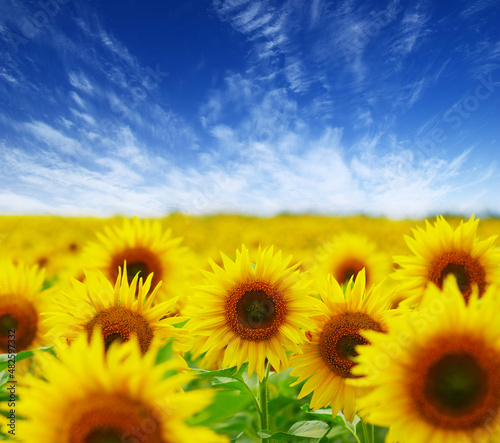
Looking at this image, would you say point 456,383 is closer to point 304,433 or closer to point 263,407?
point 304,433

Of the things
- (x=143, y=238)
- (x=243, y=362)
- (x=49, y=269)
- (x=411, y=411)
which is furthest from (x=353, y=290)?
(x=49, y=269)

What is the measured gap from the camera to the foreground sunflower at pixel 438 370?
160 centimetres

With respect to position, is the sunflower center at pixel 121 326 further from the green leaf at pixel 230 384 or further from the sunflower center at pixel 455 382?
the sunflower center at pixel 455 382

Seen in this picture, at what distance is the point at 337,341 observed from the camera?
100 inches

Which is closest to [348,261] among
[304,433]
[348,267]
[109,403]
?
[348,267]

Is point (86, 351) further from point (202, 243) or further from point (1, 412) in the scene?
point (202, 243)

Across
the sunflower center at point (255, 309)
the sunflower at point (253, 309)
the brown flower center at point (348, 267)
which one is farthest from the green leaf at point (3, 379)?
the brown flower center at point (348, 267)

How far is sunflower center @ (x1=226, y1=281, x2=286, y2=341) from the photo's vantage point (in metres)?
2.81

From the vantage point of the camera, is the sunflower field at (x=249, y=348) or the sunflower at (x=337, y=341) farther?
the sunflower at (x=337, y=341)

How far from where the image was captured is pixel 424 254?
3.37 metres

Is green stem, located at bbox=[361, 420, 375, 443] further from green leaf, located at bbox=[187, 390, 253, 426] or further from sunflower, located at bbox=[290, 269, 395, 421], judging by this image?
green leaf, located at bbox=[187, 390, 253, 426]

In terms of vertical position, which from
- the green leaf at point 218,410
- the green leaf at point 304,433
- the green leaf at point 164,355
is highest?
the green leaf at point 164,355

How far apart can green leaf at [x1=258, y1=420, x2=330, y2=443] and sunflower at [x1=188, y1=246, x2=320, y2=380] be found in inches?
13.8

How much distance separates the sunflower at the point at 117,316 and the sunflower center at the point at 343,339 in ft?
2.73
